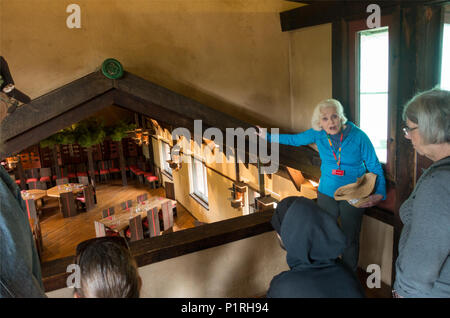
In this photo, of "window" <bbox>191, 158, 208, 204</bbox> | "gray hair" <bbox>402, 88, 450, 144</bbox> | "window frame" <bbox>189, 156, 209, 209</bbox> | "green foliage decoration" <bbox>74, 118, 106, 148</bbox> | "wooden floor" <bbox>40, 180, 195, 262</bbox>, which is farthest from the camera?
"green foliage decoration" <bbox>74, 118, 106, 148</bbox>

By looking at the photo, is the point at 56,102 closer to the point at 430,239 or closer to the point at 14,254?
the point at 14,254

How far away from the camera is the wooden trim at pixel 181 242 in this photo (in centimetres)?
195

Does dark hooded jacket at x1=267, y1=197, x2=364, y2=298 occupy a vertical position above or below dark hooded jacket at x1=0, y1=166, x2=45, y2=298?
below

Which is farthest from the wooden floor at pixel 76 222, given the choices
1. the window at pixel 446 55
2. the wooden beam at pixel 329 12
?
the window at pixel 446 55

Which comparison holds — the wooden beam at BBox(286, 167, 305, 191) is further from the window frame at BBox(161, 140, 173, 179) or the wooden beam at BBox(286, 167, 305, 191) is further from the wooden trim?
the window frame at BBox(161, 140, 173, 179)

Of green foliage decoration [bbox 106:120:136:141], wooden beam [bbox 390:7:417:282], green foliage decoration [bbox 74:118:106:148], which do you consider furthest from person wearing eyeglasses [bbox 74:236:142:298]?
green foliage decoration [bbox 106:120:136:141]

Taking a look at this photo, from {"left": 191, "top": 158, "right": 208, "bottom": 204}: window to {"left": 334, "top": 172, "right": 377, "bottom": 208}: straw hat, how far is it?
22.6ft

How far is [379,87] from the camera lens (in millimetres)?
2865

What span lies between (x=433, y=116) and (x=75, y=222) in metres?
9.79

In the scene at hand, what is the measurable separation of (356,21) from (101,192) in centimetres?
1133

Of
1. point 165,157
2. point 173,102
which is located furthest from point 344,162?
point 165,157

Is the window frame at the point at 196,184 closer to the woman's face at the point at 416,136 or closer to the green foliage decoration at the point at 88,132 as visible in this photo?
the green foliage decoration at the point at 88,132

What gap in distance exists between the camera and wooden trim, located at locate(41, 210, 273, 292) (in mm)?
1945
